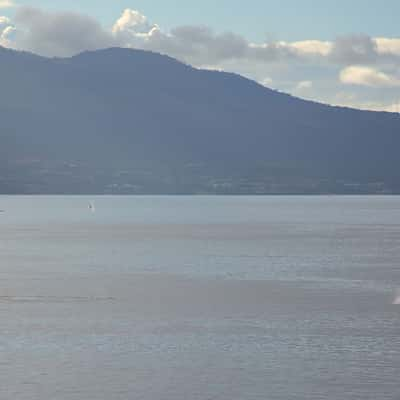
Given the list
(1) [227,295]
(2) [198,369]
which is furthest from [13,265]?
(2) [198,369]

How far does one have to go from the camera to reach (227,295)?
289ft

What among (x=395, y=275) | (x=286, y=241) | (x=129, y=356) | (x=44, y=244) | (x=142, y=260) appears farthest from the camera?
(x=286, y=241)

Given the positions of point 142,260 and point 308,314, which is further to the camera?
point 142,260

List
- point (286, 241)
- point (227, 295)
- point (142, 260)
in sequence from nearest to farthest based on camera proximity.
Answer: point (227, 295) < point (142, 260) < point (286, 241)

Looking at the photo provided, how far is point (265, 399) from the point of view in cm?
4728

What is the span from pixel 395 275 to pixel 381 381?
2337 inches

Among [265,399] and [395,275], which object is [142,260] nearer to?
[395,275]

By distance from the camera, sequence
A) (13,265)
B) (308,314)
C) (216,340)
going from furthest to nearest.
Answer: (13,265)
(308,314)
(216,340)

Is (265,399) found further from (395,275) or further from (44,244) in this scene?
(44,244)

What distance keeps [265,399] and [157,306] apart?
33436mm

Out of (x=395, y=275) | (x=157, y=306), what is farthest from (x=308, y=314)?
(x=395, y=275)

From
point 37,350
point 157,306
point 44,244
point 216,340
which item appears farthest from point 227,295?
point 44,244

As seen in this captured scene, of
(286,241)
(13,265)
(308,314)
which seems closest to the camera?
(308,314)

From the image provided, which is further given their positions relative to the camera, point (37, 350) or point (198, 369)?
point (37, 350)
